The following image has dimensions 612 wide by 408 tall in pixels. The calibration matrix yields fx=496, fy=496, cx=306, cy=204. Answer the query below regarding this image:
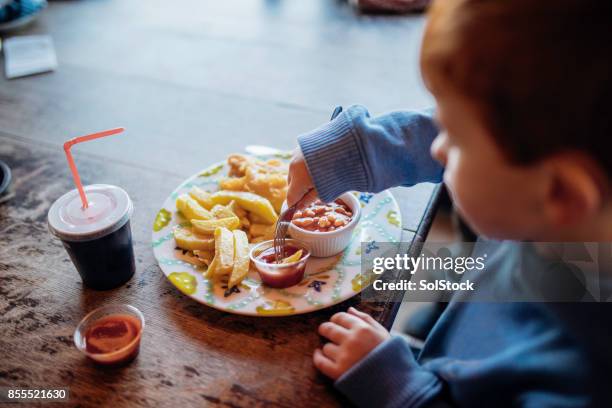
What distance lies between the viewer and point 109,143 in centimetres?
133

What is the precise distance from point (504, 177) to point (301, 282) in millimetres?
431

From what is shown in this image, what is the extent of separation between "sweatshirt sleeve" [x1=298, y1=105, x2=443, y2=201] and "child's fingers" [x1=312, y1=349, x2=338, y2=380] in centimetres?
28

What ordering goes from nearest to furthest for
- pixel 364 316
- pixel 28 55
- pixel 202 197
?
pixel 364 316, pixel 202 197, pixel 28 55

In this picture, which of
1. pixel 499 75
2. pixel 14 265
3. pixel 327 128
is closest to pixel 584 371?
pixel 499 75

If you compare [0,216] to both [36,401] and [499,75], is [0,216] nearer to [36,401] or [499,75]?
[36,401]

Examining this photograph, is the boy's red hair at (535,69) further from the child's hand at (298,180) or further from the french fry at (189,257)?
the french fry at (189,257)

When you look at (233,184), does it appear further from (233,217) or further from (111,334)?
Result: (111,334)

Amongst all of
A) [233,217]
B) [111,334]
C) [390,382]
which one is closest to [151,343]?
[111,334]

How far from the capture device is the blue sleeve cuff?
885 mm

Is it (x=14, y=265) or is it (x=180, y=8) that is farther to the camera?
(x=180, y=8)

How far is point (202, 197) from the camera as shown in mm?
1047

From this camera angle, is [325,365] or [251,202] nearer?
[325,365]

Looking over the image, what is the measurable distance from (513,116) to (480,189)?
0.11 metres

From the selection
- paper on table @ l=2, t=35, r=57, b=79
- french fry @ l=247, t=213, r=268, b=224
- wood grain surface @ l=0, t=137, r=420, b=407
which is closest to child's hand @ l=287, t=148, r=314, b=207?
french fry @ l=247, t=213, r=268, b=224
